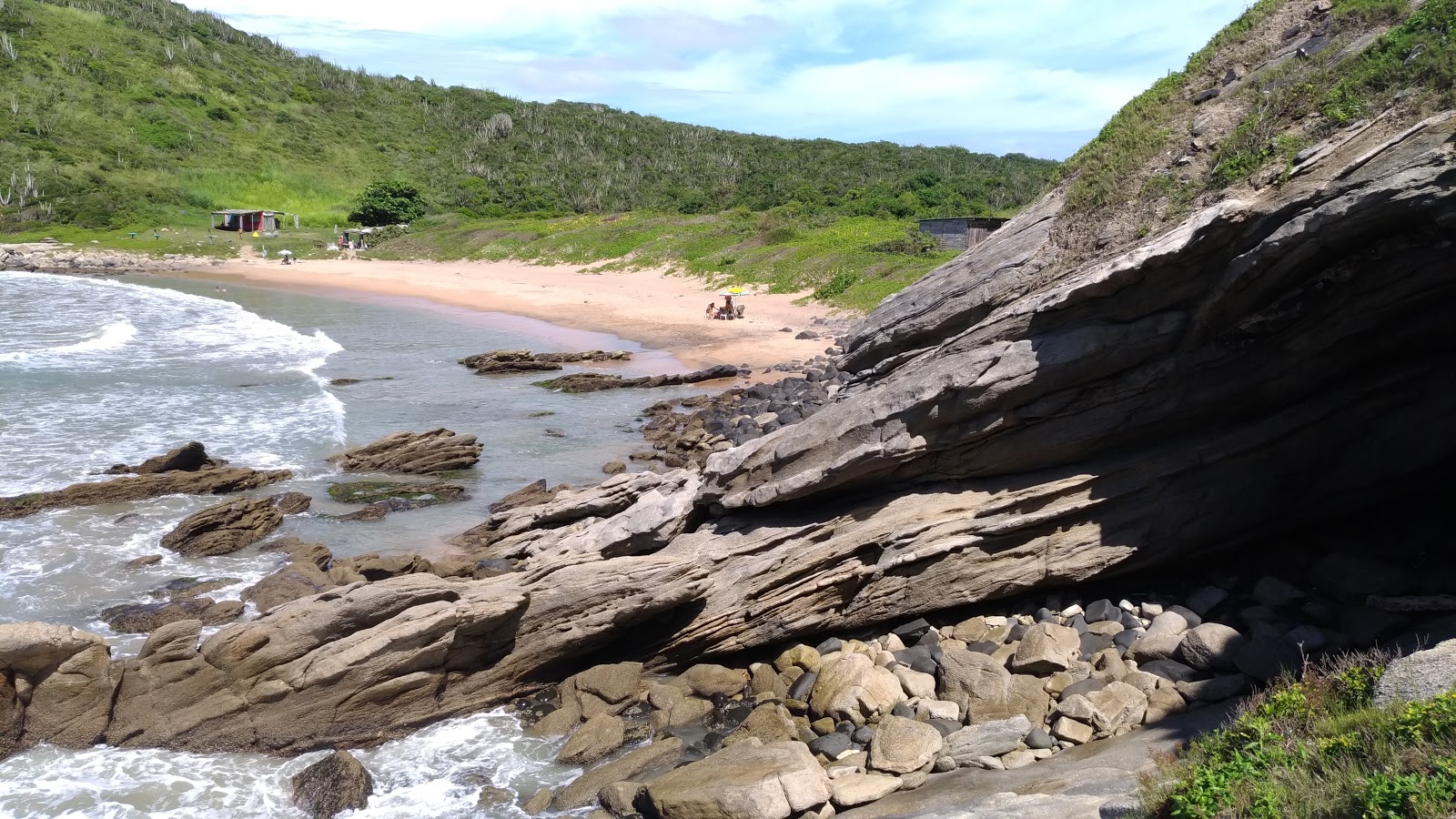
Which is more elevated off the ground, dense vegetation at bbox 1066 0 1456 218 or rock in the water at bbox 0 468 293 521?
dense vegetation at bbox 1066 0 1456 218

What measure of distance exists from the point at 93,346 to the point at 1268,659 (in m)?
41.8

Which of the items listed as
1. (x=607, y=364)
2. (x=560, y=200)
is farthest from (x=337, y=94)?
(x=607, y=364)

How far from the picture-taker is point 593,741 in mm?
11531

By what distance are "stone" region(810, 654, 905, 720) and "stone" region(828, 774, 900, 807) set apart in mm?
1436

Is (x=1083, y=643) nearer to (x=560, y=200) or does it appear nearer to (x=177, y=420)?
(x=177, y=420)

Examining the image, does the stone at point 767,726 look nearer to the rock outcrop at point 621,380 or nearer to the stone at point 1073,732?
the stone at point 1073,732

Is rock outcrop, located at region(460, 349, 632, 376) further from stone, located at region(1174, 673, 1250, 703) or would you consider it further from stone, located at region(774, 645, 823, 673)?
stone, located at region(1174, 673, 1250, 703)

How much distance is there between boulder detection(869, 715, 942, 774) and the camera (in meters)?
9.85

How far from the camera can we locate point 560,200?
332 ft

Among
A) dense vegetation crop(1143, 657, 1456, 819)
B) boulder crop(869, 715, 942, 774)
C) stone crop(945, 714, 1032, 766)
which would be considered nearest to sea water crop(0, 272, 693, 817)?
boulder crop(869, 715, 942, 774)

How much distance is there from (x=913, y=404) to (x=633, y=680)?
4.97m

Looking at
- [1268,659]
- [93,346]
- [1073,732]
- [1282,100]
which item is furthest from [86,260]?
[1268,659]

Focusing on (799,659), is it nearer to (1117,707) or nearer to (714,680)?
(714,680)

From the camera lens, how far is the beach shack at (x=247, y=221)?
92938mm
